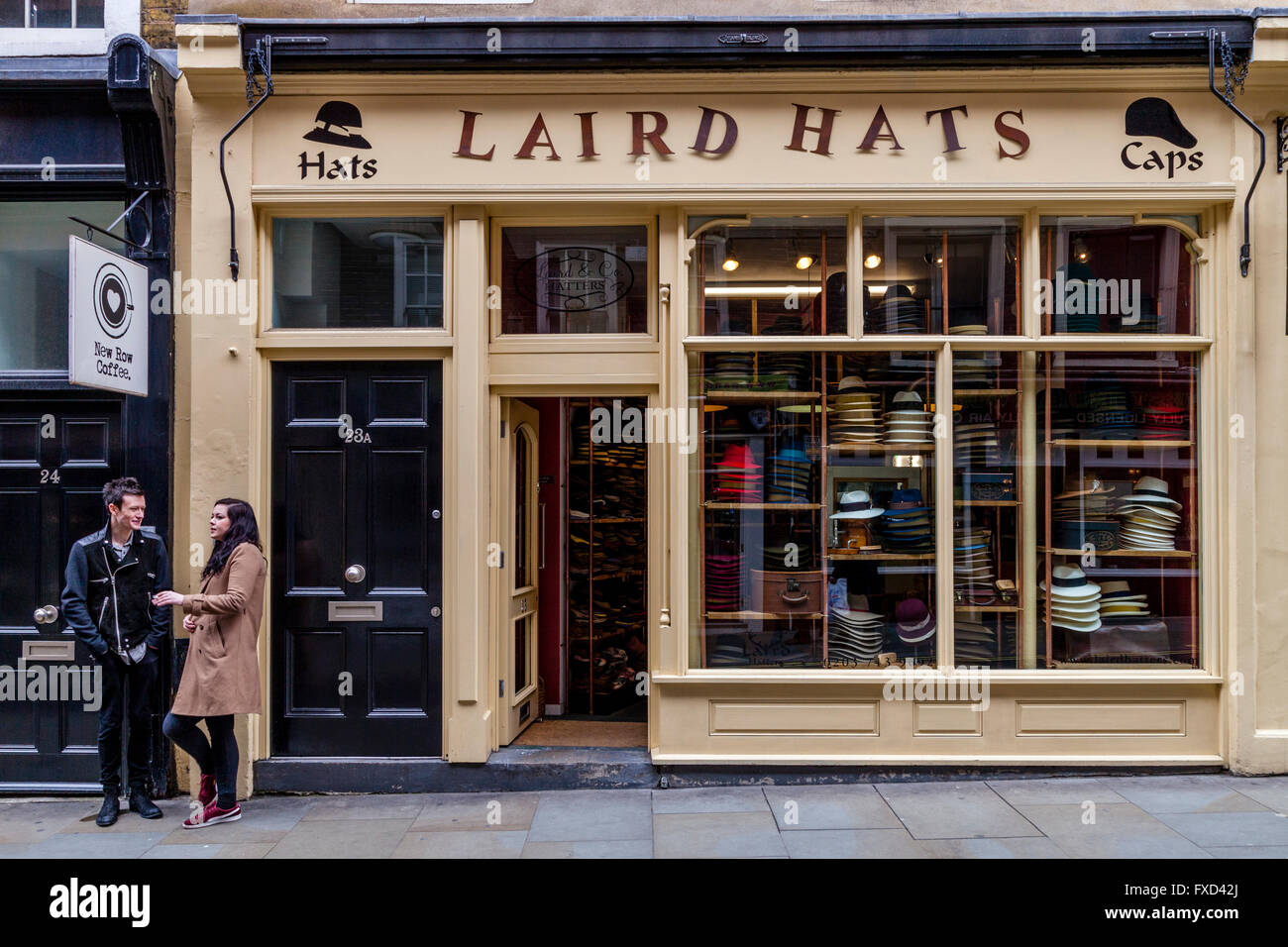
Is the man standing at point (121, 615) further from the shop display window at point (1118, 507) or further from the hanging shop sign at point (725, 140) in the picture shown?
the shop display window at point (1118, 507)

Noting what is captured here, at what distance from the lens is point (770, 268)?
652 cm

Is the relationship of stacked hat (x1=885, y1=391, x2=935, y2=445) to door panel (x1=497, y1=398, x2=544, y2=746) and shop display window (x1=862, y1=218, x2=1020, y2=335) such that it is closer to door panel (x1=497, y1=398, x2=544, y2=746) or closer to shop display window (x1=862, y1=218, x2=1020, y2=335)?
shop display window (x1=862, y1=218, x2=1020, y2=335)

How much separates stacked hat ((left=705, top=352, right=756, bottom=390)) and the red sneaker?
4367mm

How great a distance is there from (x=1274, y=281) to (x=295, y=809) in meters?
7.82

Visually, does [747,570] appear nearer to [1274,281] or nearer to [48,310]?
[1274,281]

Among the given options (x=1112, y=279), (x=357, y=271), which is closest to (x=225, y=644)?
(x=357, y=271)

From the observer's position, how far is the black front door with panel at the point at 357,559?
20.6 feet

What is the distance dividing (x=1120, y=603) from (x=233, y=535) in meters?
6.33

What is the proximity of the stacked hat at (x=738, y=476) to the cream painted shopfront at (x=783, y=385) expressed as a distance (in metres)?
0.04

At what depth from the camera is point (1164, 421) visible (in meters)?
6.47

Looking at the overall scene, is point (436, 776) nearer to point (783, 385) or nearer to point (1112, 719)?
point (783, 385)

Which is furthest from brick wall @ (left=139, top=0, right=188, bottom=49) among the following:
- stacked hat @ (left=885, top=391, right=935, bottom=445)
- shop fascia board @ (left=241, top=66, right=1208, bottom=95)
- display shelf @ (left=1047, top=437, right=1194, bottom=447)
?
display shelf @ (left=1047, top=437, right=1194, bottom=447)

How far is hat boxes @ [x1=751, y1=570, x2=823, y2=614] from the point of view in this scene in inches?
257

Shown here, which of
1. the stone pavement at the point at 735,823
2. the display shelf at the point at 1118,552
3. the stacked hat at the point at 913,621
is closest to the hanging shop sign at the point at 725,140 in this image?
the display shelf at the point at 1118,552
